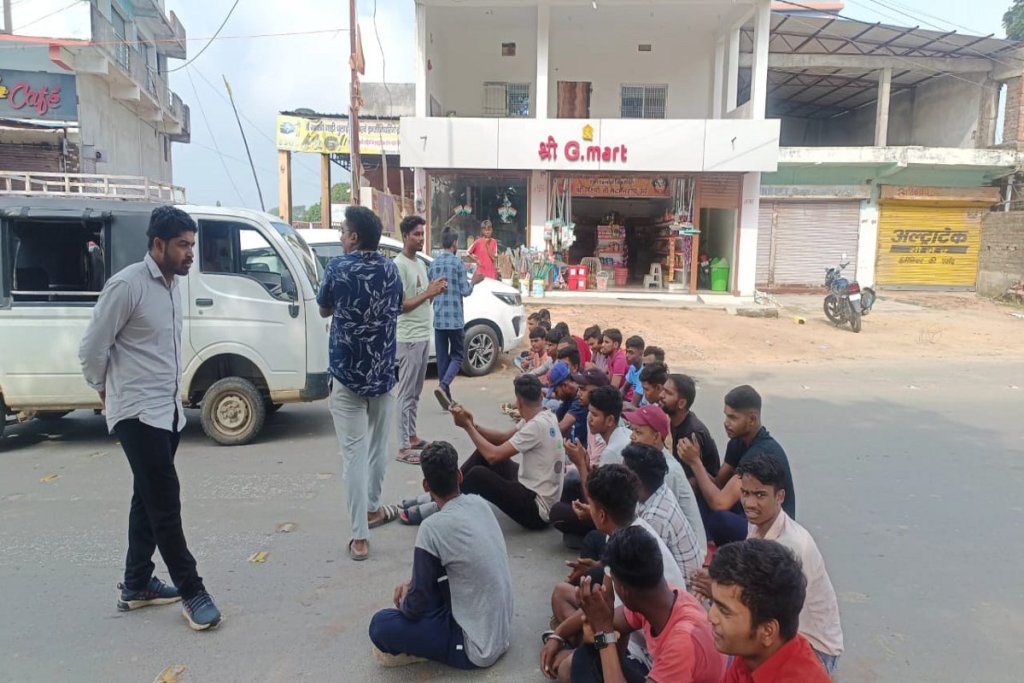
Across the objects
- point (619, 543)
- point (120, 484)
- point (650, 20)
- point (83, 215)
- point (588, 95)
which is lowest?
point (120, 484)

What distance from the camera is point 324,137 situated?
20.7 metres

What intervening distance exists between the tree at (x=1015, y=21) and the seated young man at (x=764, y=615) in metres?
49.3

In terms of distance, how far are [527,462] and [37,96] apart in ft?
54.8

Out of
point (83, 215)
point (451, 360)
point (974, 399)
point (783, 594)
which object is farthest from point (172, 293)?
point (974, 399)

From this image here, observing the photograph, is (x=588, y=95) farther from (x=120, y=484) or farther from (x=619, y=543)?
(x=619, y=543)

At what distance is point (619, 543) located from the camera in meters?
2.29

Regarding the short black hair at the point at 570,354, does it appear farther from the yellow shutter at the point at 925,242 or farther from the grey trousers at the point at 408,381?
the yellow shutter at the point at 925,242

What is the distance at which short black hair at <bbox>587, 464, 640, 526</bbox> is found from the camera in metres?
2.71

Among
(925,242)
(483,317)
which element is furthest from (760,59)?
(483,317)

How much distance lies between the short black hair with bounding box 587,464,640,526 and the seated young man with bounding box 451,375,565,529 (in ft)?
4.97

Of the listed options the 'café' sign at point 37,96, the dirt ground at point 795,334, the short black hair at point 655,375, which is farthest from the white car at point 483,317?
the 'café' sign at point 37,96

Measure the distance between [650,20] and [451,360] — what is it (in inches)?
546

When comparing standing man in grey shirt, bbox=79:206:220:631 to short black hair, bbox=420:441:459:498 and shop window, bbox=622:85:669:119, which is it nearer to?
short black hair, bbox=420:441:459:498

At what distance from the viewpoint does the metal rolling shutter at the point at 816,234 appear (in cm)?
2041
